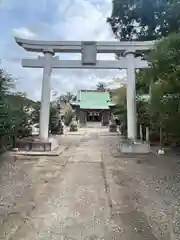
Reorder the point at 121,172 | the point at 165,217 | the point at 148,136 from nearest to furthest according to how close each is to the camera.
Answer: the point at 165,217 < the point at 121,172 < the point at 148,136

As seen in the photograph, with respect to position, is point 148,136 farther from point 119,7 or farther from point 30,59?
point 119,7

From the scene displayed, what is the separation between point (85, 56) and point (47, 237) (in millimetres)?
9596

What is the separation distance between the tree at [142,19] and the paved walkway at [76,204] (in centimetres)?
974

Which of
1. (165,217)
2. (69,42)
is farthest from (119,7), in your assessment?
(165,217)

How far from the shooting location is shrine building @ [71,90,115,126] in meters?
38.8

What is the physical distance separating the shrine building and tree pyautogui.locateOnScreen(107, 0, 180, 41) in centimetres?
1873

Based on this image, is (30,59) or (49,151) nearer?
(49,151)

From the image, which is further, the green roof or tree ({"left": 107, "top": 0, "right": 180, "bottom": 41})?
the green roof

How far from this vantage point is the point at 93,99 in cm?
4062

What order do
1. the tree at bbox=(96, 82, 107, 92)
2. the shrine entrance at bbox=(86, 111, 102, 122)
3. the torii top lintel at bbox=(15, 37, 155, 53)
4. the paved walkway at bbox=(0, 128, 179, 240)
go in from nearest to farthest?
1. the paved walkway at bbox=(0, 128, 179, 240)
2. the torii top lintel at bbox=(15, 37, 155, 53)
3. the shrine entrance at bbox=(86, 111, 102, 122)
4. the tree at bbox=(96, 82, 107, 92)

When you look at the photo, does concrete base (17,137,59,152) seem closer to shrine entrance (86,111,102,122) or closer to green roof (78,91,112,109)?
green roof (78,91,112,109)

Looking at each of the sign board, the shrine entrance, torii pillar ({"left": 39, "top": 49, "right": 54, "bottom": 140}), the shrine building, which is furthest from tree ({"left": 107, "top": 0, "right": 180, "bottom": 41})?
the shrine entrance

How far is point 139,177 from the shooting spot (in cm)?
720

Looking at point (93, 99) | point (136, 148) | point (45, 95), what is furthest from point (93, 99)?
point (136, 148)
